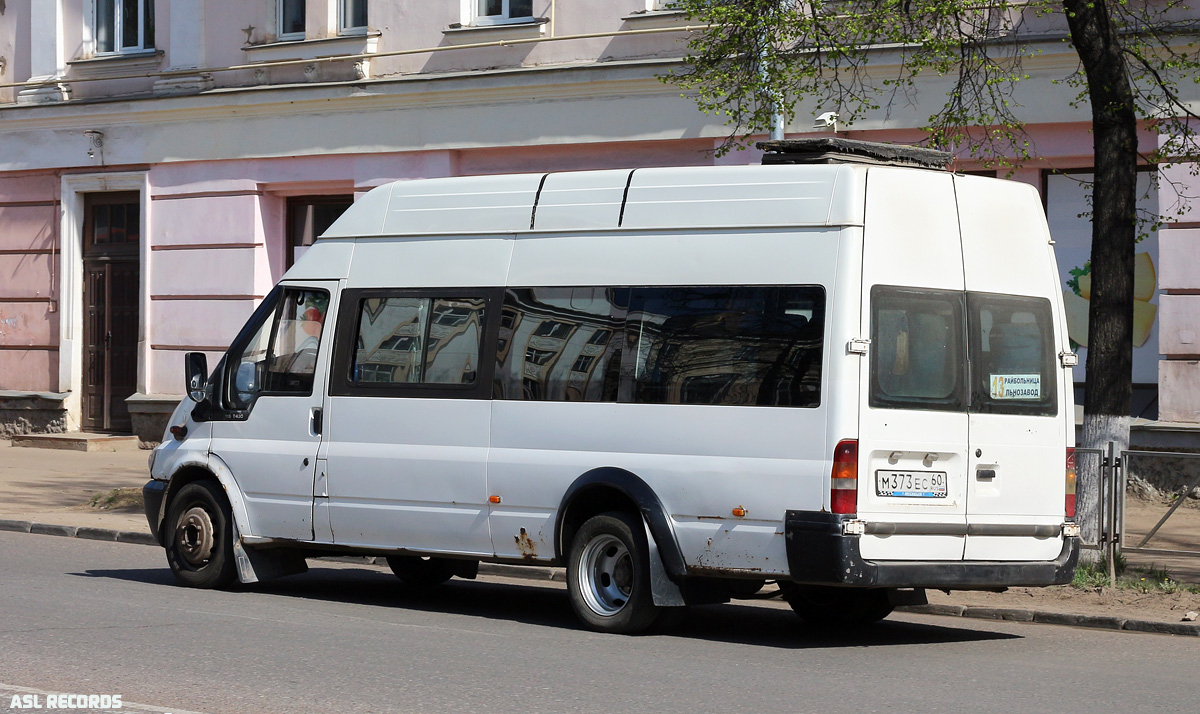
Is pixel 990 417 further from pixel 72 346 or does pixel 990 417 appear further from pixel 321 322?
pixel 72 346

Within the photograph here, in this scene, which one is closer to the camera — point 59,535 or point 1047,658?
point 1047,658

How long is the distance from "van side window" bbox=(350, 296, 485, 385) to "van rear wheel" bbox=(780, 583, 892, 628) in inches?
97.4

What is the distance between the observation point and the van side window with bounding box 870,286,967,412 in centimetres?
845

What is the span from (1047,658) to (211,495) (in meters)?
5.63

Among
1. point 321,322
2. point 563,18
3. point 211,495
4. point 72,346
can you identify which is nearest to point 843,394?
point 321,322

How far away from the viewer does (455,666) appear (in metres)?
7.78

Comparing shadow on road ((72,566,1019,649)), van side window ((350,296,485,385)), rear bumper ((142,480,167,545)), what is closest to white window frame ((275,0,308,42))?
shadow on road ((72,566,1019,649))

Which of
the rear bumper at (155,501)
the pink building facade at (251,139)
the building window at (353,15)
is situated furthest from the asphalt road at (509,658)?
the building window at (353,15)

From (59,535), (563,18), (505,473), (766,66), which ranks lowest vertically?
(59,535)

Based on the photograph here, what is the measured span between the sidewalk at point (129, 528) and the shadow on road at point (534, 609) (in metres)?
0.59

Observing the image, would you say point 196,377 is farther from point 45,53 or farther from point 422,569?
point 45,53

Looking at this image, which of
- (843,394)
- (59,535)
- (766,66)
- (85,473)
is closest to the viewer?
(843,394)

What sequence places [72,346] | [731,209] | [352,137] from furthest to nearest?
[72,346]
[352,137]
[731,209]

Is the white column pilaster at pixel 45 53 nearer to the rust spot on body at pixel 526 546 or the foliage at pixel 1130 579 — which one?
the rust spot on body at pixel 526 546
